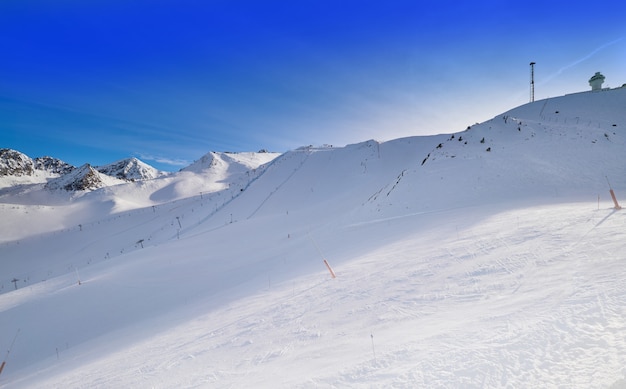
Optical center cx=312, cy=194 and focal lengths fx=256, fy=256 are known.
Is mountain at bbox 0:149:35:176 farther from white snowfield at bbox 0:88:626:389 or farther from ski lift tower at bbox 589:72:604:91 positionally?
ski lift tower at bbox 589:72:604:91

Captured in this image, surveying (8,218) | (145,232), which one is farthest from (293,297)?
(8,218)

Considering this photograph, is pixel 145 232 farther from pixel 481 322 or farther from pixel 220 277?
pixel 481 322

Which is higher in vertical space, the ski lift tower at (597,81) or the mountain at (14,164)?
the mountain at (14,164)

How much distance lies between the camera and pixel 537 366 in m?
3.02

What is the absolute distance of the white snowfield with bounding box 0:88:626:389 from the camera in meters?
3.52

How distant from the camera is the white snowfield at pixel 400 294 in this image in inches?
138

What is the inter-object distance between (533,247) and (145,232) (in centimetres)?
4962

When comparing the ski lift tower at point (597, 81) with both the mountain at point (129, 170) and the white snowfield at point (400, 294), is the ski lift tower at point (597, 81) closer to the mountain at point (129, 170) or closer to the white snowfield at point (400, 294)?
the white snowfield at point (400, 294)

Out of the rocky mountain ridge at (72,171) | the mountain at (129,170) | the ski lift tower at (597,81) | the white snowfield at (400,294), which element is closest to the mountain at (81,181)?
the rocky mountain ridge at (72,171)

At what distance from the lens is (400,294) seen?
250 inches

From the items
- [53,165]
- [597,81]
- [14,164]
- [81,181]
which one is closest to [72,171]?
[81,181]

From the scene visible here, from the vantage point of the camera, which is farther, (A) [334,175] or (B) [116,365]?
(A) [334,175]

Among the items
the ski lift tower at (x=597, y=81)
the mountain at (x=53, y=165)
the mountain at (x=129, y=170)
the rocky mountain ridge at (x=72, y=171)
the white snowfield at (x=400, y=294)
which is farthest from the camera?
the mountain at (x=53, y=165)

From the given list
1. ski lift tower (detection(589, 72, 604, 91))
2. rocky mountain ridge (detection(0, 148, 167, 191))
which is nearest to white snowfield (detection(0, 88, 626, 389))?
ski lift tower (detection(589, 72, 604, 91))
